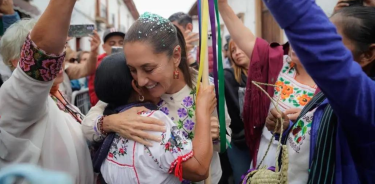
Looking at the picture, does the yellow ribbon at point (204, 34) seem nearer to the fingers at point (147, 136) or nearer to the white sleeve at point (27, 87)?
the fingers at point (147, 136)

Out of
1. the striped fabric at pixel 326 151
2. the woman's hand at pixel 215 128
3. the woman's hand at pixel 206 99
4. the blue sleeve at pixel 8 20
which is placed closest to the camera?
the striped fabric at pixel 326 151

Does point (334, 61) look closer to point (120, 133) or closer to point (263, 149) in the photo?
point (120, 133)

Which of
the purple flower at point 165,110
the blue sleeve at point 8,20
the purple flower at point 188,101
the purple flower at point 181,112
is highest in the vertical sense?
the blue sleeve at point 8,20

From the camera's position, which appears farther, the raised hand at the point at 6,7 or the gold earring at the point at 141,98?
the raised hand at the point at 6,7

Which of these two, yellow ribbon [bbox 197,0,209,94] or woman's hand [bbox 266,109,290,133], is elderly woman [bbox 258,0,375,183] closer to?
woman's hand [bbox 266,109,290,133]

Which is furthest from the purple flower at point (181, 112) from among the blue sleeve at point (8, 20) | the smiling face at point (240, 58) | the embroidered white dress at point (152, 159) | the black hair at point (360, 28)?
the blue sleeve at point (8, 20)

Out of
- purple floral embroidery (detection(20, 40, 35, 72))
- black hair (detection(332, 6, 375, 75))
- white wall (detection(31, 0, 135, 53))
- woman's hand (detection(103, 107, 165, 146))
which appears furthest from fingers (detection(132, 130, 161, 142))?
white wall (detection(31, 0, 135, 53))

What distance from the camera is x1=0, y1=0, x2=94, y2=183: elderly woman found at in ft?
3.43

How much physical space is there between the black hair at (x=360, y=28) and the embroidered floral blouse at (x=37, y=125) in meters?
1.01

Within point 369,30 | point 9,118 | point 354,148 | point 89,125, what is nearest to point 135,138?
point 89,125

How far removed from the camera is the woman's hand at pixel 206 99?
4.38 feet

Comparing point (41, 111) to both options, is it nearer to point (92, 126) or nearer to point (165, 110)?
point (92, 126)

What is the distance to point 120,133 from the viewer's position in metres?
1.30

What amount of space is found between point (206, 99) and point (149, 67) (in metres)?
0.28
